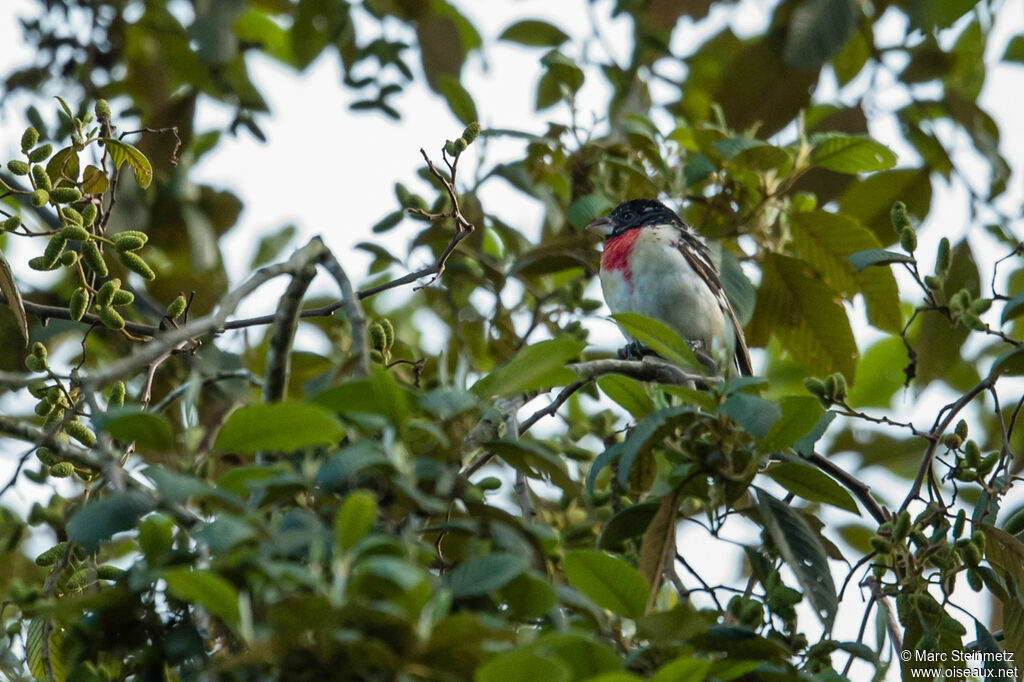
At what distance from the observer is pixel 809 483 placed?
2.62 meters

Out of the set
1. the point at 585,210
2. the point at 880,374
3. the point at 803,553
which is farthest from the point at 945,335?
the point at 803,553

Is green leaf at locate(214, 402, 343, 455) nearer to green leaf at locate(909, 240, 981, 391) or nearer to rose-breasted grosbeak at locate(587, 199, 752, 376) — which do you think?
green leaf at locate(909, 240, 981, 391)

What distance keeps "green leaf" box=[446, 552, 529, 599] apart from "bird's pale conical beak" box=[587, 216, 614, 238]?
3.99m

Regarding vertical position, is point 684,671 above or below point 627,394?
below

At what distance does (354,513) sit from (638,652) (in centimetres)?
66

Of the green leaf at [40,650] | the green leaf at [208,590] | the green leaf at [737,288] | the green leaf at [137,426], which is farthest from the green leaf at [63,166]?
the green leaf at [737,288]

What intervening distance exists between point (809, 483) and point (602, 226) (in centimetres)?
320

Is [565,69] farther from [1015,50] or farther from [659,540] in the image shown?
[659,540]

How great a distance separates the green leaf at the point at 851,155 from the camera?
13.9 feet

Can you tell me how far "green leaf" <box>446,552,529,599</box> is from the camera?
5.06ft

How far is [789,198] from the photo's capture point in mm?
4840

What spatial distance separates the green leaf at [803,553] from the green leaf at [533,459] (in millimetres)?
646

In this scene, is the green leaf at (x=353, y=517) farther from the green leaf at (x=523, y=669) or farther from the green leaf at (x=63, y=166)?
the green leaf at (x=63, y=166)

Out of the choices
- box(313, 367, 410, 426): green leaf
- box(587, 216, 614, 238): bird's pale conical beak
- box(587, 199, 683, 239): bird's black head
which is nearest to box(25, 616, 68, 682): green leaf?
box(313, 367, 410, 426): green leaf
